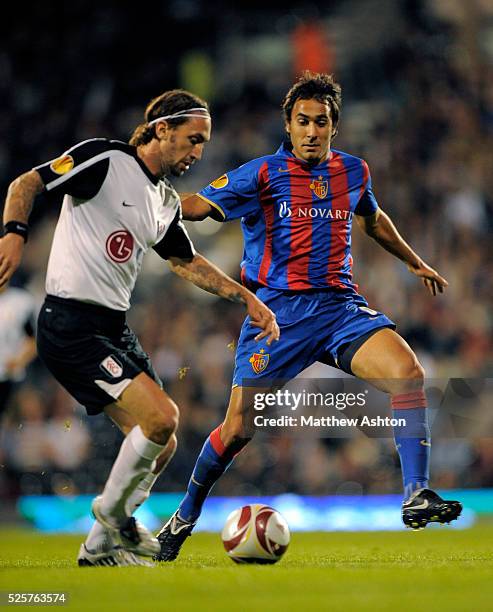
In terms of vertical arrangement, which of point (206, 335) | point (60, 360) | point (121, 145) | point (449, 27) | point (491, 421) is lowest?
point (491, 421)

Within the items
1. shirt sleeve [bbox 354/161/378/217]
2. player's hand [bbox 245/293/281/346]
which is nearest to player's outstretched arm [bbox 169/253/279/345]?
player's hand [bbox 245/293/281/346]

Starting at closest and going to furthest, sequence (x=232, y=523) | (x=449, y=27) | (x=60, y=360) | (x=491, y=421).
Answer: (x=60, y=360) < (x=232, y=523) < (x=491, y=421) < (x=449, y=27)

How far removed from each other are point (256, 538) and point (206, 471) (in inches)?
32.6

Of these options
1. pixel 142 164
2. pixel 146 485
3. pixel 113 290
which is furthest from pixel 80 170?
pixel 146 485

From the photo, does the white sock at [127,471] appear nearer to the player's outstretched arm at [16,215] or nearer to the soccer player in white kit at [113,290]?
the soccer player in white kit at [113,290]

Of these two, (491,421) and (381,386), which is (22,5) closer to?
(491,421)

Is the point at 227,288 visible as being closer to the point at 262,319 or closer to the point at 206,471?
the point at 262,319

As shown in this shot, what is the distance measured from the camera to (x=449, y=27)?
18109 millimetres

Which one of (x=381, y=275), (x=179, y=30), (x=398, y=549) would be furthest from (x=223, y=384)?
(x=179, y=30)

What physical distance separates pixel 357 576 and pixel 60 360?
178 cm

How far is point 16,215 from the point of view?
5.30m

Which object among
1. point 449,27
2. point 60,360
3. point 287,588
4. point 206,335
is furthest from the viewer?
point 449,27

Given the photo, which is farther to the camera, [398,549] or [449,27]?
[449,27]

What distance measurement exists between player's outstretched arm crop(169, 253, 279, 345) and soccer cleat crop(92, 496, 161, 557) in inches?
44.7
